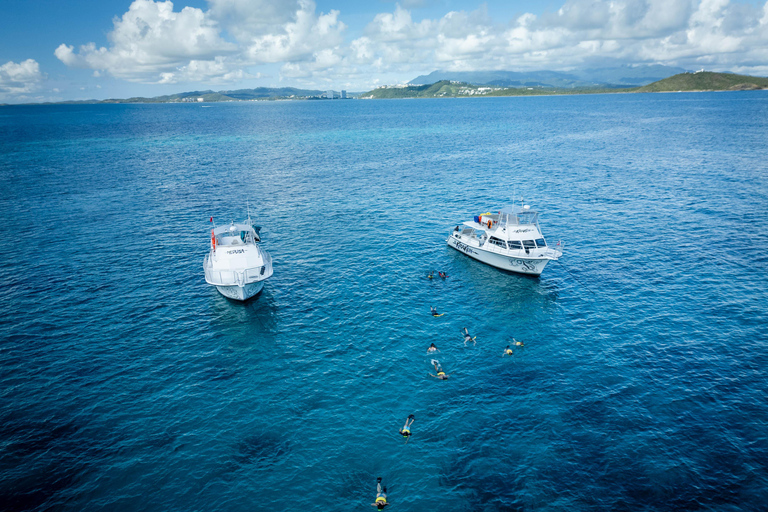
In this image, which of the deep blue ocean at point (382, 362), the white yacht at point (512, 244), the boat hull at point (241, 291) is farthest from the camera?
the white yacht at point (512, 244)

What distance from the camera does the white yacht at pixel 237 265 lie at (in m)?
52.0

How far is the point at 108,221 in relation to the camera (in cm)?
8131

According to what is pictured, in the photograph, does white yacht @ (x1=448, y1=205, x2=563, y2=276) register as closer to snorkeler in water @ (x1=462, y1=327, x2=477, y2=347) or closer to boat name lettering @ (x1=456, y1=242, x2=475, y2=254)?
boat name lettering @ (x1=456, y1=242, x2=475, y2=254)

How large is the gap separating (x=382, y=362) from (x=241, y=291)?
20.6 meters

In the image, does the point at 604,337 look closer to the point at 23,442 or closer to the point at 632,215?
the point at 632,215

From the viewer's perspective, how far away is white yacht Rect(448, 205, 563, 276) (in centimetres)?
5866

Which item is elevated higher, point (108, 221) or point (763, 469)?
point (108, 221)

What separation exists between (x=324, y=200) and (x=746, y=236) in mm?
77741

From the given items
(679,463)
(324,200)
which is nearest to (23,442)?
(679,463)

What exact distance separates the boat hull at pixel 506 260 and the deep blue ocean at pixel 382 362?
4.28ft

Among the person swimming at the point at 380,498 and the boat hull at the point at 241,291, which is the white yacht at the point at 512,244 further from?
the person swimming at the point at 380,498

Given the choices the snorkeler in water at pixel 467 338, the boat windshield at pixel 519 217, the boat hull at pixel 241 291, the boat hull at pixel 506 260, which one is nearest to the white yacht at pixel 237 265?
the boat hull at pixel 241 291

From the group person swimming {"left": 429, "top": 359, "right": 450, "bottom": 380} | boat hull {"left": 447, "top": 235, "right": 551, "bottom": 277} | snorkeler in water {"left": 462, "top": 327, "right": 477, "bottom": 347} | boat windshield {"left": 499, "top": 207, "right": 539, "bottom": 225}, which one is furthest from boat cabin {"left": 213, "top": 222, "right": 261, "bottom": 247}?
boat windshield {"left": 499, "top": 207, "right": 539, "bottom": 225}

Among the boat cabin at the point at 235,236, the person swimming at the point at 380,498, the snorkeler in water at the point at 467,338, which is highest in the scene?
the boat cabin at the point at 235,236
